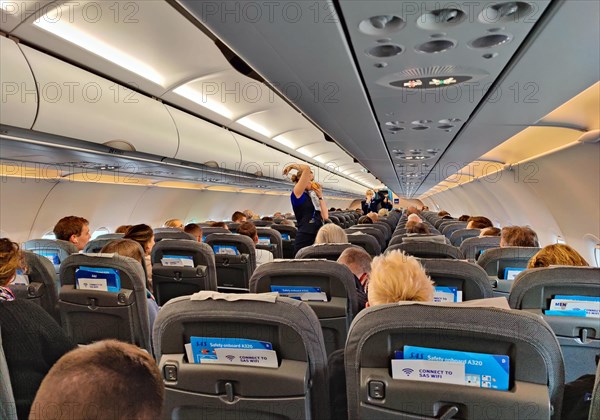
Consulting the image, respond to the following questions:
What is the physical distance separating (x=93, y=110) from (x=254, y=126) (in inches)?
178

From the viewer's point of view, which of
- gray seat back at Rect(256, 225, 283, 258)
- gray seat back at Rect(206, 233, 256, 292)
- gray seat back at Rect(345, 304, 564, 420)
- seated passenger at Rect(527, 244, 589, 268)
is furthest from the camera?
gray seat back at Rect(256, 225, 283, 258)

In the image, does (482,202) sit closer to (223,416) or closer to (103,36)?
(103,36)

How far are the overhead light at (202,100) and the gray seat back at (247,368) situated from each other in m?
4.48

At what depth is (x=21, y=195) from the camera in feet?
26.2

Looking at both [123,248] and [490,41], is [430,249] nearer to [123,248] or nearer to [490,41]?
[490,41]

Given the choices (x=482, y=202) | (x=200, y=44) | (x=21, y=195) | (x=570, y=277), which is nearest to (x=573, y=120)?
(x=570, y=277)

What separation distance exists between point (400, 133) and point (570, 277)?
3.54m

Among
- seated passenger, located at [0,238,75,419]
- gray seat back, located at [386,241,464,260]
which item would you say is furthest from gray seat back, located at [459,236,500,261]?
seated passenger, located at [0,238,75,419]

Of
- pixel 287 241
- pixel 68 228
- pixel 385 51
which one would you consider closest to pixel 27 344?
pixel 385 51

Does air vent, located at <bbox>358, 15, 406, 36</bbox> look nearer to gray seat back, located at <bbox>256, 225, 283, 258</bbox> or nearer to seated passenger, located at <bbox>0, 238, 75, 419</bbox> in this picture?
seated passenger, located at <bbox>0, 238, 75, 419</bbox>

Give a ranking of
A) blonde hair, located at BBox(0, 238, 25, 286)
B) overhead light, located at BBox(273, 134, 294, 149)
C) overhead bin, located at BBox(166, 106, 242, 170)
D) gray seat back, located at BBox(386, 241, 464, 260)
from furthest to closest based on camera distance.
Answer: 1. overhead light, located at BBox(273, 134, 294, 149)
2. overhead bin, located at BBox(166, 106, 242, 170)
3. gray seat back, located at BBox(386, 241, 464, 260)
4. blonde hair, located at BBox(0, 238, 25, 286)

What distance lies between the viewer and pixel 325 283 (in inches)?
130

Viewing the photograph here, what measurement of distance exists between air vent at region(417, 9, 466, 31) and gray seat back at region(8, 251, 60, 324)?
3.45m

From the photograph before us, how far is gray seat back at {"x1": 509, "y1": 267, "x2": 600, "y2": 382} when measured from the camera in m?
2.78
